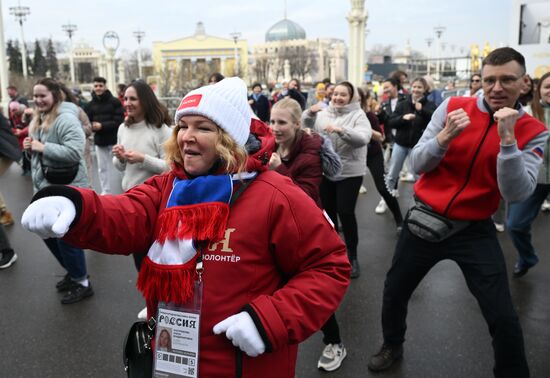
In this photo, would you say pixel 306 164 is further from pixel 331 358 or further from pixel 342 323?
pixel 342 323

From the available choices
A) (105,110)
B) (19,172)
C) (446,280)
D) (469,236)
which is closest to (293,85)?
(105,110)

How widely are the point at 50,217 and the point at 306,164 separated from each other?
2.19 m

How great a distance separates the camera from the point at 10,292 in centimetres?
495

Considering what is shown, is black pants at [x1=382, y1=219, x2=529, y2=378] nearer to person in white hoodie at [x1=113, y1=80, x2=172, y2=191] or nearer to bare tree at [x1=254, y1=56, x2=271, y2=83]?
person in white hoodie at [x1=113, y1=80, x2=172, y2=191]

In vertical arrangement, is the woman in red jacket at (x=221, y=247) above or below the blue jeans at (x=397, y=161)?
above

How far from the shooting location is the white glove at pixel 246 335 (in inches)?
63.9

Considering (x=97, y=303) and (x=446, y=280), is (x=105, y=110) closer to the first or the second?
(x=97, y=303)

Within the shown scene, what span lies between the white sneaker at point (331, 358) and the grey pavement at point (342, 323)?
0.17 ft

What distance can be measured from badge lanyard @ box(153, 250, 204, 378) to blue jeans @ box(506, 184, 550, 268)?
13.6 feet

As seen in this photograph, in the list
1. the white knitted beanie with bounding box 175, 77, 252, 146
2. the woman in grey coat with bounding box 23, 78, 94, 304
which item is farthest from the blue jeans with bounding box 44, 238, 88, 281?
the white knitted beanie with bounding box 175, 77, 252, 146

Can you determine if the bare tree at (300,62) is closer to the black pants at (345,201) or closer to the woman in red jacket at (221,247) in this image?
the black pants at (345,201)

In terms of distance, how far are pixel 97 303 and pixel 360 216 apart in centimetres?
426

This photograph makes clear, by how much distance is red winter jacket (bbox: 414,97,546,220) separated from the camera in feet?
9.29

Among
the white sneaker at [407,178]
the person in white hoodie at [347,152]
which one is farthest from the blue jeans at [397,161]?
the white sneaker at [407,178]
